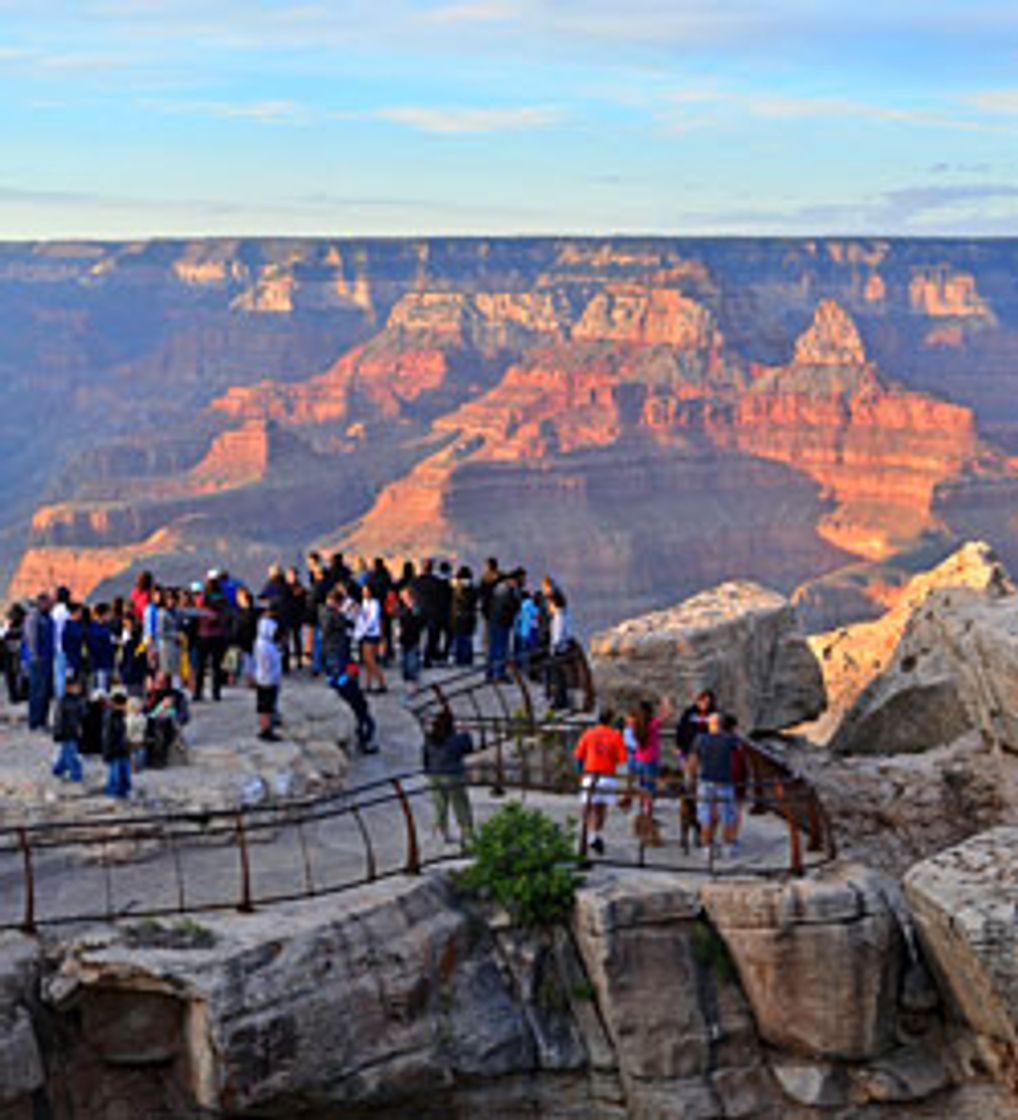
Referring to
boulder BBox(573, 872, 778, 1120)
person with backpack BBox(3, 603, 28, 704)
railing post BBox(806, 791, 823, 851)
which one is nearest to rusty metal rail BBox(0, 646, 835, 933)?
railing post BBox(806, 791, 823, 851)

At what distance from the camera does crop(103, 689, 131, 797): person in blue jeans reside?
1730cm

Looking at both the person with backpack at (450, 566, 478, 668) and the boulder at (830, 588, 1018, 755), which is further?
the person with backpack at (450, 566, 478, 668)

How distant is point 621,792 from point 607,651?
553 centimetres

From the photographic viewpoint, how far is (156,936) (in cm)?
1510

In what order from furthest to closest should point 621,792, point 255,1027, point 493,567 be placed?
point 493,567, point 621,792, point 255,1027

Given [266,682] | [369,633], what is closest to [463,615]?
[369,633]

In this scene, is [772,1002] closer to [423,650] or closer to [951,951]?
[951,951]

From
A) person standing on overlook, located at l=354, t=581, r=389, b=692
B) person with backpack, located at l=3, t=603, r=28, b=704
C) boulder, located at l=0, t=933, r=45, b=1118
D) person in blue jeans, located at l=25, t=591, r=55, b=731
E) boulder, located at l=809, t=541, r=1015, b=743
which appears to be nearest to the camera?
boulder, located at l=0, t=933, r=45, b=1118

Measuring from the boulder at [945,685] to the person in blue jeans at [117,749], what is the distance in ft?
28.6

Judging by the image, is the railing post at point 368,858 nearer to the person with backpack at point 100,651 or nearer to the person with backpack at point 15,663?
the person with backpack at point 100,651

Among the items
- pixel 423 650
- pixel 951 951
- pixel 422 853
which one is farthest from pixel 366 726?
pixel 951 951

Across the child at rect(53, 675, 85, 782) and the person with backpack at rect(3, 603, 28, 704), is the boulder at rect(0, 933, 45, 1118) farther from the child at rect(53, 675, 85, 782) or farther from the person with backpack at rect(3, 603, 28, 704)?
the person with backpack at rect(3, 603, 28, 704)

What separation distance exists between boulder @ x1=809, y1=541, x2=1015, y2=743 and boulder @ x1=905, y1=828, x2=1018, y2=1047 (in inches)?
520

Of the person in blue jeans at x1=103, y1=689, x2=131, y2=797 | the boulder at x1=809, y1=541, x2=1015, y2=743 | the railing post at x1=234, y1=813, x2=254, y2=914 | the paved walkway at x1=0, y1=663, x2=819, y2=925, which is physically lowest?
the boulder at x1=809, y1=541, x2=1015, y2=743
